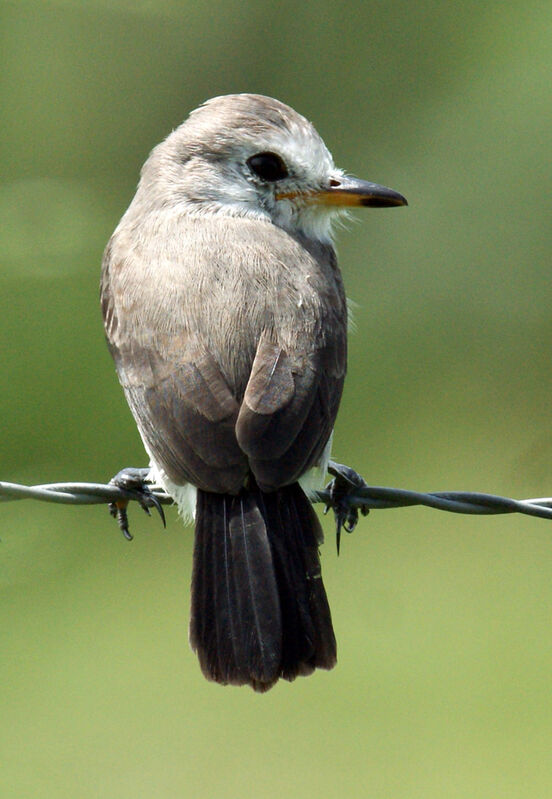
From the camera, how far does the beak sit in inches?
230

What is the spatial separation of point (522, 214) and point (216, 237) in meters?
5.71

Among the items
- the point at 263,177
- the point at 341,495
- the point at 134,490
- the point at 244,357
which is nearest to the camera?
the point at 244,357

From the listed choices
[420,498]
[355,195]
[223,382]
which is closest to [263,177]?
[355,195]

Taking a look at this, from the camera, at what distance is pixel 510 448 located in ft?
30.0

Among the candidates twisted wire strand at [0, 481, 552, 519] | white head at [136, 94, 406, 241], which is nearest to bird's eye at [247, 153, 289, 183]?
white head at [136, 94, 406, 241]

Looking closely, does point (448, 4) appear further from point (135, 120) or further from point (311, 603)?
point (311, 603)

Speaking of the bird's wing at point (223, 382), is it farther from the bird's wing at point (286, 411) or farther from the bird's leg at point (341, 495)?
the bird's leg at point (341, 495)

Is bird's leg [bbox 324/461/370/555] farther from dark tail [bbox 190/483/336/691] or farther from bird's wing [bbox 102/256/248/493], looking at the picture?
bird's wing [bbox 102/256/248/493]

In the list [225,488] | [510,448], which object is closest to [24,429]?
[510,448]

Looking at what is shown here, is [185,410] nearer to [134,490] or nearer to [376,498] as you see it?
[134,490]

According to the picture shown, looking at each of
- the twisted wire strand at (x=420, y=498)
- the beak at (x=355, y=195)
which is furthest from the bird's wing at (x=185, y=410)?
the beak at (x=355, y=195)

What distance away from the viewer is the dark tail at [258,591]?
4.58 meters

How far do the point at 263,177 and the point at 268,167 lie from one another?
0.05m

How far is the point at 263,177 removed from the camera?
5.81 meters
